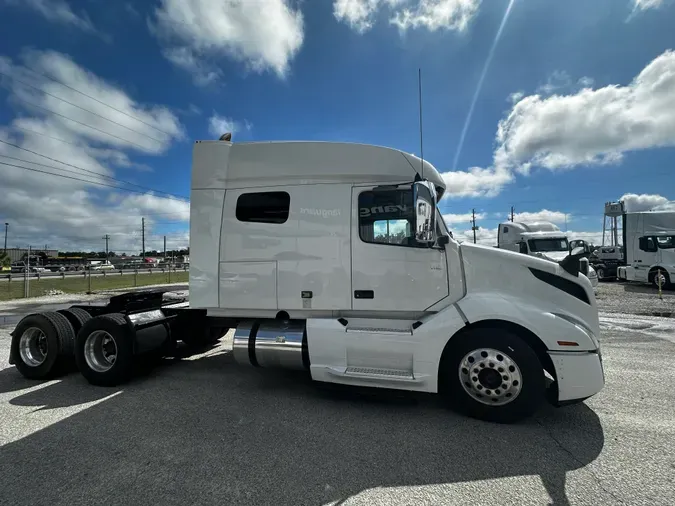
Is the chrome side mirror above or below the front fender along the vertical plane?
above

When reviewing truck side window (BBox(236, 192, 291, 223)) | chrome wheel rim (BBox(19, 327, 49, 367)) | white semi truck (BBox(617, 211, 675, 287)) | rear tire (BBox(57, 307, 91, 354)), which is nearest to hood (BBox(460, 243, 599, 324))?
truck side window (BBox(236, 192, 291, 223))

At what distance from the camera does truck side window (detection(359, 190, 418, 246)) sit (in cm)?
384

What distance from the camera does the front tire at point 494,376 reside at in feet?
10.8

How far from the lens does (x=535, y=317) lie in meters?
3.34

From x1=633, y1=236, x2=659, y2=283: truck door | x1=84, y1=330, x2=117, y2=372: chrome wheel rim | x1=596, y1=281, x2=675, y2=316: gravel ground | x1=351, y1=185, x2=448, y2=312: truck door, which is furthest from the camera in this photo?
x1=633, y1=236, x2=659, y2=283: truck door

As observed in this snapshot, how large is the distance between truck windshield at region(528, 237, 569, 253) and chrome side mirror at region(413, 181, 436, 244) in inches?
598

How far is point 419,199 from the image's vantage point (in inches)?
129

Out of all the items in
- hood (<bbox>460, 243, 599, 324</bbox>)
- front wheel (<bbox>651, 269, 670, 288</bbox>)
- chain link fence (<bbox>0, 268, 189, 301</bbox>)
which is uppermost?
hood (<bbox>460, 243, 599, 324</bbox>)

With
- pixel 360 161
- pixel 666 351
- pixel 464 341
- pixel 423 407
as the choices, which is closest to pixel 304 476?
pixel 423 407

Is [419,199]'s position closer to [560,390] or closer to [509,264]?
[509,264]

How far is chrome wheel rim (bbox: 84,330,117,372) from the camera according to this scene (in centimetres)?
455

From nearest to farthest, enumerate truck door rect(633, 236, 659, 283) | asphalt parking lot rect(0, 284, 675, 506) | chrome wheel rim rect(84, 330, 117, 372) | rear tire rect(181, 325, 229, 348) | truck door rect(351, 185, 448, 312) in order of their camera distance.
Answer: asphalt parking lot rect(0, 284, 675, 506) < truck door rect(351, 185, 448, 312) < chrome wheel rim rect(84, 330, 117, 372) < rear tire rect(181, 325, 229, 348) < truck door rect(633, 236, 659, 283)

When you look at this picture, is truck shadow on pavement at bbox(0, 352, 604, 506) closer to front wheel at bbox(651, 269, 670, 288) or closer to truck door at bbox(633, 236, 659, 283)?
front wheel at bbox(651, 269, 670, 288)

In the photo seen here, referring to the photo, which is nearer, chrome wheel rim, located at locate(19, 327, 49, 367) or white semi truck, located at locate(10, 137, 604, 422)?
white semi truck, located at locate(10, 137, 604, 422)
